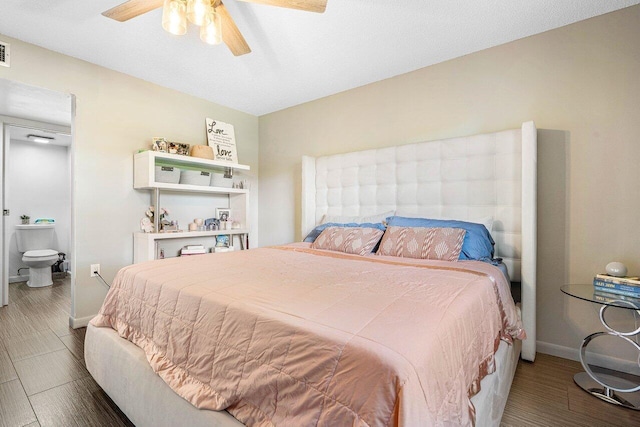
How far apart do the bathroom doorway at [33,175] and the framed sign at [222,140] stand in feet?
4.63

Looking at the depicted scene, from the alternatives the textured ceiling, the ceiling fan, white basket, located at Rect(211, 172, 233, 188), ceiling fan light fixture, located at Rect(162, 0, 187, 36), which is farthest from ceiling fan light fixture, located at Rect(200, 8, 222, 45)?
white basket, located at Rect(211, 172, 233, 188)

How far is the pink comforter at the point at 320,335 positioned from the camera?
2.43 ft

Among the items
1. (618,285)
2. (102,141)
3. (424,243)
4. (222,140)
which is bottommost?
(618,285)

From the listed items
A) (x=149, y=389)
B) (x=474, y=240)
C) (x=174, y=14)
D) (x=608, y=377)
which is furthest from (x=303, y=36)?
(x=608, y=377)

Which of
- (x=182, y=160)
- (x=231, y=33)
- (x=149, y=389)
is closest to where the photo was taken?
(x=149, y=389)

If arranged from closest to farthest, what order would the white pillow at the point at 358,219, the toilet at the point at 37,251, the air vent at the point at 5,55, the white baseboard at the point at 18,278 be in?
the air vent at the point at 5,55 → the white pillow at the point at 358,219 → the toilet at the point at 37,251 → the white baseboard at the point at 18,278

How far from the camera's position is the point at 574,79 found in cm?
208

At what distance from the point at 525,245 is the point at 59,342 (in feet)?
11.9

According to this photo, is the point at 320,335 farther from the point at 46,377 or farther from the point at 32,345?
the point at 32,345

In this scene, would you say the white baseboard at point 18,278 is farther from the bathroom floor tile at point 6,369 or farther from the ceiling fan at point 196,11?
the ceiling fan at point 196,11

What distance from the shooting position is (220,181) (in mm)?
3549

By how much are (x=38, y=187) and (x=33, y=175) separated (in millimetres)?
192

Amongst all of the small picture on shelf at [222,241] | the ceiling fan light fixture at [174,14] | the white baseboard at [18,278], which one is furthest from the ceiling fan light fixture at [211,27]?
the white baseboard at [18,278]

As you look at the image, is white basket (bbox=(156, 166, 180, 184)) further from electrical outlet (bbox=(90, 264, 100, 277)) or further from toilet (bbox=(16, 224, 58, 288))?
toilet (bbox=(16, 224, 58, 288))
